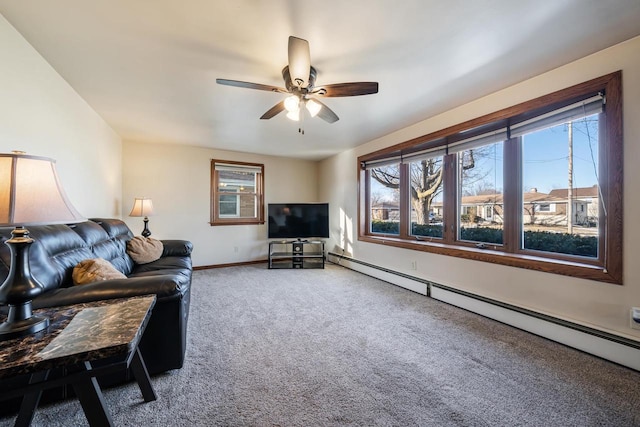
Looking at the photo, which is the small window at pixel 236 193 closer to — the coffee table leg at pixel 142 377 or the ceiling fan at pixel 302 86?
the ceiling fan at pixel 302 86

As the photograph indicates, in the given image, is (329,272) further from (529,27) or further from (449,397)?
(529,27)

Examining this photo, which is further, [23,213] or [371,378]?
[371,378]

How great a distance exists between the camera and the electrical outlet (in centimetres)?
175

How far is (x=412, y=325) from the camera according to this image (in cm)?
246

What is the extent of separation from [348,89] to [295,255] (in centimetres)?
356

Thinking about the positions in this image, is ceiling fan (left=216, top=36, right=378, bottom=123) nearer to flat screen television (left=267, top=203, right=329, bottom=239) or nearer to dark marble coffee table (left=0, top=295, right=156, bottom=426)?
dark marble coffee table (left=0, top=295, right=156, bottom=426)

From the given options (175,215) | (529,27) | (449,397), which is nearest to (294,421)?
(449,397)

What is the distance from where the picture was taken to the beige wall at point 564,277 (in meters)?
1.78

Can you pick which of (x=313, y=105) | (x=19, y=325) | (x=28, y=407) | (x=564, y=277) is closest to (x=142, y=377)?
(x=28, y=407)

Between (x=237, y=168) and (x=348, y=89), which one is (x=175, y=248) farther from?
(x=348, y=89)

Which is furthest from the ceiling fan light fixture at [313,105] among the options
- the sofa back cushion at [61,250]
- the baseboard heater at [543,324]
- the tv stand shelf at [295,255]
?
the tv stand shelf at [295,255]

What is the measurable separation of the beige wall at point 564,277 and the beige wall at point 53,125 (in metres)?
3.84

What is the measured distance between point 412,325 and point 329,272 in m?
2.19

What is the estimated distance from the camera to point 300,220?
5.19m
